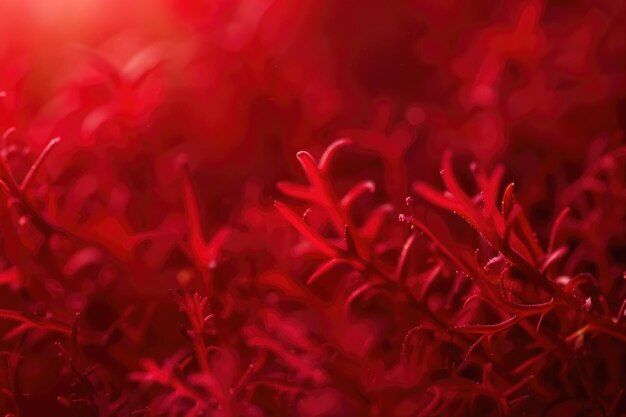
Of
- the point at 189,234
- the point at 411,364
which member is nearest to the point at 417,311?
the point at 411,364

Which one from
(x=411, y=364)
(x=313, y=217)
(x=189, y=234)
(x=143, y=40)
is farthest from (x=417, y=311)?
(x=143, y=40)

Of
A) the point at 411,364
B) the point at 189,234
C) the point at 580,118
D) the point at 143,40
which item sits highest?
the point at 143,40

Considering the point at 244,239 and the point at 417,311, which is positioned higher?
the point at 244,239

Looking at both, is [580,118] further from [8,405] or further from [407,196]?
[8,405]

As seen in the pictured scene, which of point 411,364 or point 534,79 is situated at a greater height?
point 534,79

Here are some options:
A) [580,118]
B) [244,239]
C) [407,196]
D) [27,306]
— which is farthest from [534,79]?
[27,306]

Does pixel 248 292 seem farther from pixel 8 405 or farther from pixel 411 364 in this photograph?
pixel 8 405
